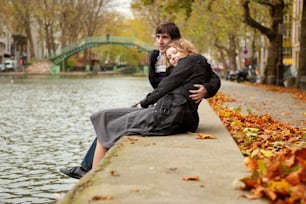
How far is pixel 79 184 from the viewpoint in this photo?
13.0 feet

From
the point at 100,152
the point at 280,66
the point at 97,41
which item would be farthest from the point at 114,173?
the point at 97,41

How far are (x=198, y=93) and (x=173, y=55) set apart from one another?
507 millimetres

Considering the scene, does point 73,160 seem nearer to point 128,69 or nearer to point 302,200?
point 302,200

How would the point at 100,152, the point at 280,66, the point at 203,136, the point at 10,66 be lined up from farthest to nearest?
the point at 10,66 < the point at 280,66 < the point at 203,136 < the point at 100,152

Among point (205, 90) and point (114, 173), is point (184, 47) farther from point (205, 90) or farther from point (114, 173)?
point (114, 173)

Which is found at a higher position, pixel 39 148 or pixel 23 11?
pixel 23 11

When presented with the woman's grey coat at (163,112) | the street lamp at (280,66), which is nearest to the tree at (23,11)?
the street lamp at (280,66)

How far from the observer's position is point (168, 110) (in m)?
6.39

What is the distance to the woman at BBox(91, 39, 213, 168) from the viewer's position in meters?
6.40

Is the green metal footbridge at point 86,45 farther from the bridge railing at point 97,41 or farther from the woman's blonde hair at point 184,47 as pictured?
the woman's blonde hair at point 184,47

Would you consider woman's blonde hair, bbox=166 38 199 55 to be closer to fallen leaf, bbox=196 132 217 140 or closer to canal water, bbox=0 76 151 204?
fallen leaf, bbox=196 132 217 140

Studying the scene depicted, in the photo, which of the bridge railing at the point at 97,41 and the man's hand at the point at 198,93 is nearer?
the man's hand at the point at 198,93

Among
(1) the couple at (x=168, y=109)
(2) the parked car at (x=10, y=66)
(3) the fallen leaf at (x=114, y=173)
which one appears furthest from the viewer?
(2) the parked car at (x=10, y=66)

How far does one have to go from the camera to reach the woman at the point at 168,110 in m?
6.40
